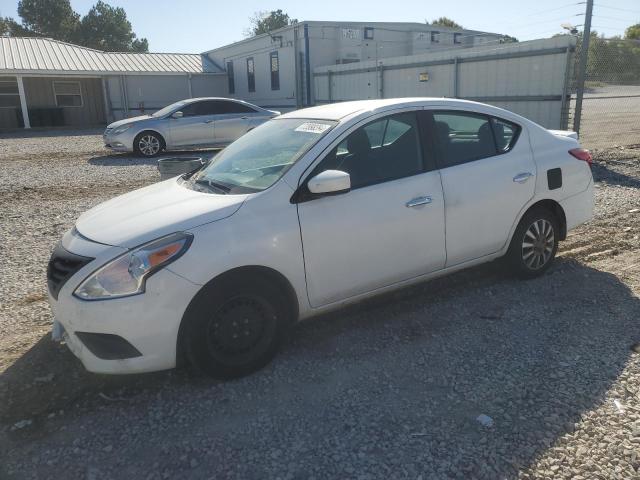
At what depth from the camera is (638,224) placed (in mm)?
6539

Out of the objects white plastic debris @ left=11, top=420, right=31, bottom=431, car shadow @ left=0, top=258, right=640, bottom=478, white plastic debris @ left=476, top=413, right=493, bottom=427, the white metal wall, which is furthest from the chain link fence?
the white metal wall

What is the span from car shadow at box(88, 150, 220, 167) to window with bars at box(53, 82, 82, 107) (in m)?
17.7

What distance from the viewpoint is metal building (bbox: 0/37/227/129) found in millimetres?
27250

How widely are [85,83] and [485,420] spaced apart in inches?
1258

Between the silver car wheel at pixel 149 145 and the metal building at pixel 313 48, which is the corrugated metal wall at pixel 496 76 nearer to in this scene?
the metal building at pixel 313 48

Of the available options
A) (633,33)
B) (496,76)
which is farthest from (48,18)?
(496,76)

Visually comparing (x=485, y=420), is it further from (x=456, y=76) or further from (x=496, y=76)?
(x=456, y=76)

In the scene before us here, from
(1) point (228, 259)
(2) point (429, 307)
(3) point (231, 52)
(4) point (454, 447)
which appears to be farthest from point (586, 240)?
(3) point (231, 52)

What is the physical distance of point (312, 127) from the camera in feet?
12.9

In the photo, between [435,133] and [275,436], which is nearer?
[275,436]

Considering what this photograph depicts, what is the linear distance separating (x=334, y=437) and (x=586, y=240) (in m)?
4.38

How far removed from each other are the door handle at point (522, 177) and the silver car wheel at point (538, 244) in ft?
1.36

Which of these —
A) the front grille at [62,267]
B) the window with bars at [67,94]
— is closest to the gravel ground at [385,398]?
the front grille at [62,267]

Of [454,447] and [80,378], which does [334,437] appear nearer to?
[454,447]
